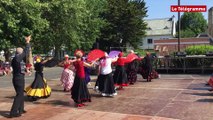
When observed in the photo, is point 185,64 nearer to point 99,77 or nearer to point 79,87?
point 99,77

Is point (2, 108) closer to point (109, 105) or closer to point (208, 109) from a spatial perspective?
point (109, 105)

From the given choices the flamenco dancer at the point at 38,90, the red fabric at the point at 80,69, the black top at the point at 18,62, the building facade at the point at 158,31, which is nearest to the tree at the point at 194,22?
the building facade at the point at 158,31

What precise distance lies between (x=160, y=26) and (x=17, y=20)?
77012 mm

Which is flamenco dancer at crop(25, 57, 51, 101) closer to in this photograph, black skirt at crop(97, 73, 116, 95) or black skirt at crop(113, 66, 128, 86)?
black skirt at crop(97, 73, 116, 95)

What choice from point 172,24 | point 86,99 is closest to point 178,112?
point 86,99

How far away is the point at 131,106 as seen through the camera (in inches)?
461

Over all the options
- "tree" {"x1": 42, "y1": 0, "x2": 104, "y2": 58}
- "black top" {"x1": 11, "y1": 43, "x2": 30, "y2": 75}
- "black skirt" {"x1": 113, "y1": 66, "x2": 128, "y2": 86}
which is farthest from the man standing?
"tree" {"x1": 42, "y1": 0, "x2": 104, "y2": 58}

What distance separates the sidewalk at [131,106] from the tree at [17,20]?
31.4 ft

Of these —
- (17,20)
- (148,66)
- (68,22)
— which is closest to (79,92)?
(148,66)

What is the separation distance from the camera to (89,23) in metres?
47.8

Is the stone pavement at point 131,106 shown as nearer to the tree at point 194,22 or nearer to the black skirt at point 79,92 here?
the black skirt at point 79,92

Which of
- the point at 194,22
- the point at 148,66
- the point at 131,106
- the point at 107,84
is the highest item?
the point at 194,22

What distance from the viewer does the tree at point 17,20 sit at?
23438 mm

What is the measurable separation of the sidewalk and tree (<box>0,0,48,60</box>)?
957 centimetres
